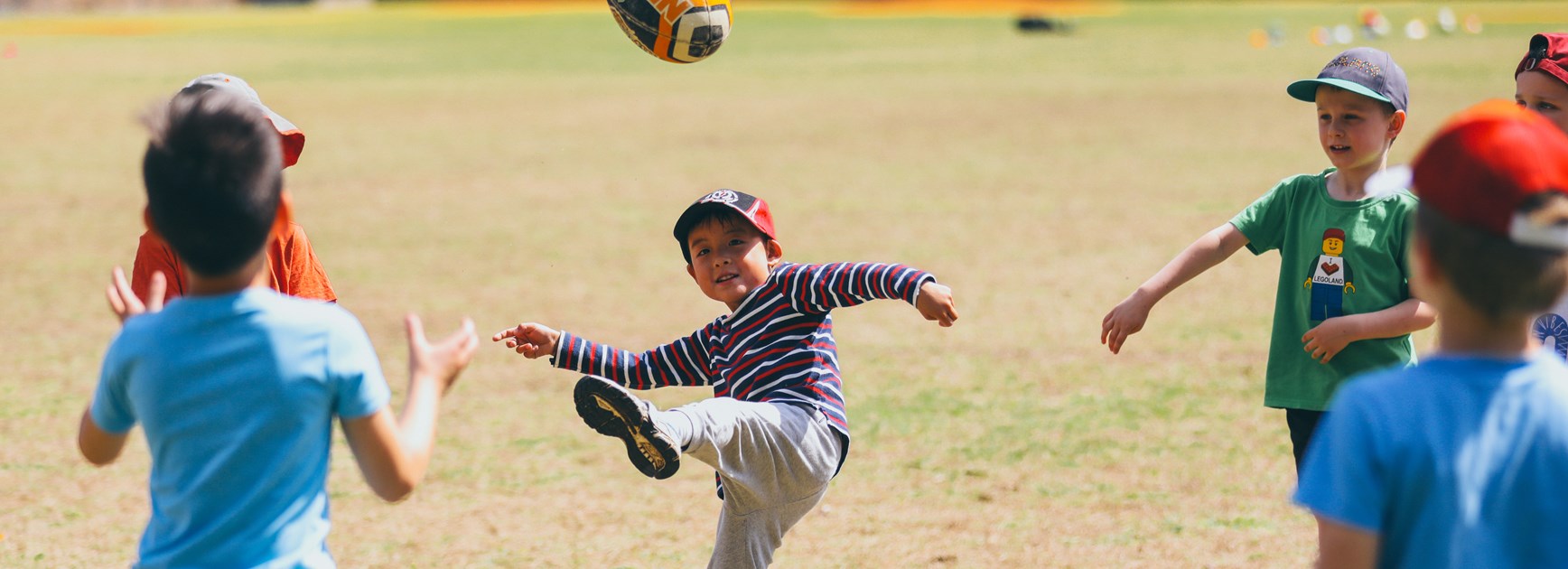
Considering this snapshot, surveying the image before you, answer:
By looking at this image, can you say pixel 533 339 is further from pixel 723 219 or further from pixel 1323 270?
pixel 1323 270

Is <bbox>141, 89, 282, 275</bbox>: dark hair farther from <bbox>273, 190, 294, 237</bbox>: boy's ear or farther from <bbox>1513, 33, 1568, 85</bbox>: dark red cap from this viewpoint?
<bbox>1513, 33, 1568, 85</bbox>: dark red cap

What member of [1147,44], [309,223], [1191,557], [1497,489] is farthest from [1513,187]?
[1147,44]

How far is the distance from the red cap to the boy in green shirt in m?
1.79

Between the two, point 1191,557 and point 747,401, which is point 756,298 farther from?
point 1191,557

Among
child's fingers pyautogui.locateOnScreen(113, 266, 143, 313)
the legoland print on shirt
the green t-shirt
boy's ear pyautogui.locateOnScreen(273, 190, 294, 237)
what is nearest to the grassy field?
the green t-shirt

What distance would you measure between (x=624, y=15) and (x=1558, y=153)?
4.15m

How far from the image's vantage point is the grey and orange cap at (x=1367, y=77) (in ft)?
13.0

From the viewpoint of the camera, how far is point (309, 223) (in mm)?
12648

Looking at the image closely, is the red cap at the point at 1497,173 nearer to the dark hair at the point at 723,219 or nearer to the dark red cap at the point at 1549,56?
the dark hair at the point at 723,219

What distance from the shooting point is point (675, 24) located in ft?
18.6

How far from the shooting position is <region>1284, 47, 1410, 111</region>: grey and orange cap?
3947mm

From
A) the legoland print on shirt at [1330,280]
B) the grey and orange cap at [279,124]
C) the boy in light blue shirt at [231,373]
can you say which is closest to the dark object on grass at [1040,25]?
the legoland print on shirt at [1330,280]

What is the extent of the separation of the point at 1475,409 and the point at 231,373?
1820mm

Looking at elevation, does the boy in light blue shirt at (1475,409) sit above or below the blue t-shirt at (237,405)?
above
